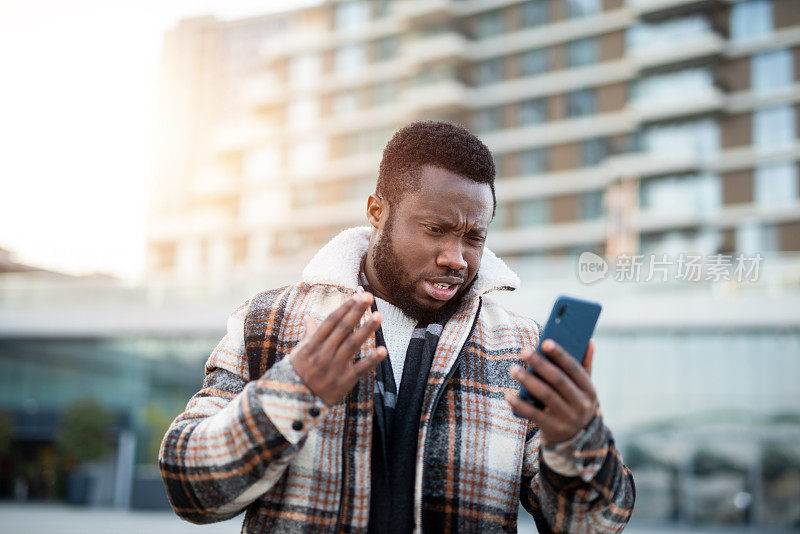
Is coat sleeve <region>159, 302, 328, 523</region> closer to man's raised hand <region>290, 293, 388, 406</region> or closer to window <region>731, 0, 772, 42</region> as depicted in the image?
man's raised hand <region>290, 293, 388, 406</region>

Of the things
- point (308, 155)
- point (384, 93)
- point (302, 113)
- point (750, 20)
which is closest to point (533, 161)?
point (384, 93)

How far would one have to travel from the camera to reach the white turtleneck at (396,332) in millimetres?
2318

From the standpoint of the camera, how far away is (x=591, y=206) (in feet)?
124

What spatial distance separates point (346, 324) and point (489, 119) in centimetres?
4056

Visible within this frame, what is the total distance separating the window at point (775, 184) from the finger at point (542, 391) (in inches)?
1420

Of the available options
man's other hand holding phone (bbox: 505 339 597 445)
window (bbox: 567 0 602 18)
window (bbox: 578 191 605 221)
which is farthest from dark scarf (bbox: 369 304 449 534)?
window (bbox: 567 0 602 18)

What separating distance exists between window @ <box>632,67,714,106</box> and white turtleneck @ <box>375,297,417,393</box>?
1454 inches

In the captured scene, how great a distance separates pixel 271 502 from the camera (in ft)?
6.76

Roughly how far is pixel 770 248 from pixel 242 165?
30.7 meters

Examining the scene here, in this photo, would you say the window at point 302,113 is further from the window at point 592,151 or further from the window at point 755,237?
the window at point 755,237

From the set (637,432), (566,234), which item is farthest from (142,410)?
(566,234)

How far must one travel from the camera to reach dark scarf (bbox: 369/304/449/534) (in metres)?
2.07

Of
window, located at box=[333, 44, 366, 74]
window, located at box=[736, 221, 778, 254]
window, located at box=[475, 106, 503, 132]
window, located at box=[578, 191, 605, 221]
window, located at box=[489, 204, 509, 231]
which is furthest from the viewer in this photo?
window, located at box=[333, 44, 366, 74]

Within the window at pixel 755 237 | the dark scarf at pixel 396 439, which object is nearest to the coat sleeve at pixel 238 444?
the dark scarf at pixel 396 439
